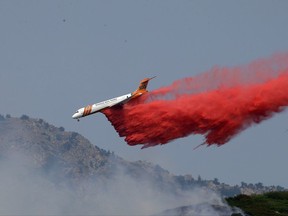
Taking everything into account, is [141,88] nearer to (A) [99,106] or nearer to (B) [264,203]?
(A) [99,106]

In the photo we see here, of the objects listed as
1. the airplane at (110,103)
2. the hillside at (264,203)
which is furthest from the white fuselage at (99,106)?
the hillside at (264,203)

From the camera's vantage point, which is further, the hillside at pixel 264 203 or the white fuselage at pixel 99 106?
the hillside at pixel 264 203

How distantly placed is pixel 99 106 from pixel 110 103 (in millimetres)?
1757

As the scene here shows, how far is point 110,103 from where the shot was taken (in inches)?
Answer: 4441

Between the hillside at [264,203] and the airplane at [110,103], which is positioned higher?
the airplane at [110,103]

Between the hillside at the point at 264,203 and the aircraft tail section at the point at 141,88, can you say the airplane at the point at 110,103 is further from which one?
the hillside at the point at 264,203

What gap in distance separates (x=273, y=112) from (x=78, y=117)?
27978 millimetres

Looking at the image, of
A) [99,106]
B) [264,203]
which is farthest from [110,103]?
[264,203]

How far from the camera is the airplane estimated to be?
11217 centimetres

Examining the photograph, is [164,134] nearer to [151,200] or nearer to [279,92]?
[279,92]

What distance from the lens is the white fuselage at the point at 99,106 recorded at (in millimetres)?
112125

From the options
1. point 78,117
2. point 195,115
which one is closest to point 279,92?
point 195,115

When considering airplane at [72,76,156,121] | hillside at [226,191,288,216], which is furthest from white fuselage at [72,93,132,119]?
hillside at [226,191,288,216]

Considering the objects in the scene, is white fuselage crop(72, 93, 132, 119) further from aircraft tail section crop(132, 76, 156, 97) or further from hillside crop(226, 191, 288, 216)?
hillside crop(226, 191, 288, 216)
